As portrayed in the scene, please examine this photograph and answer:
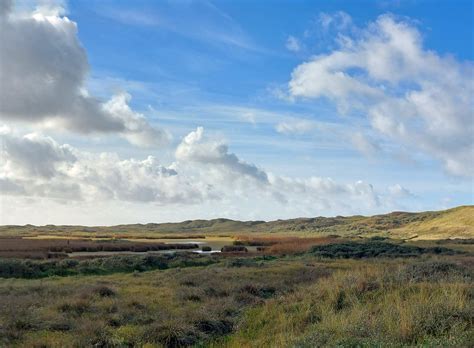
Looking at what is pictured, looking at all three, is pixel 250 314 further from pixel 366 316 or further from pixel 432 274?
pixel 432 274

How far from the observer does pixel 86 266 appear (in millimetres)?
35031

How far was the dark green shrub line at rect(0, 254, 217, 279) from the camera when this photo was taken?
3180 centimetres

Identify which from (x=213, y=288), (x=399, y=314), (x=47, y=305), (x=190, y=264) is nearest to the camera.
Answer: (x=399, y=314)

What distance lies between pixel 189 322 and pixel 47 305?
6.18 meters

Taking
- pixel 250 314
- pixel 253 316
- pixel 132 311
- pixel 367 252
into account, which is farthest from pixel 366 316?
pixel 367 252

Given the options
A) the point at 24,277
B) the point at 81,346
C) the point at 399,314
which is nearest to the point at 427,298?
the point at 399,314

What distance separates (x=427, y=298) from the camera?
12852mm

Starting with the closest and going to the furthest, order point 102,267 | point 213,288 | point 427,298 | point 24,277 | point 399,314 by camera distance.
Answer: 1. point 399,314
2. point 427,298
3. point 213,288
4. point 24,277
5. point 102,267

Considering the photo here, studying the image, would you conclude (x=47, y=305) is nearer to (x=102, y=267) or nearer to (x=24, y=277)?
(x=24, y=277)

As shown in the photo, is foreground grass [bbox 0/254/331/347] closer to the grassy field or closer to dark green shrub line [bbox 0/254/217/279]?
the grassy field

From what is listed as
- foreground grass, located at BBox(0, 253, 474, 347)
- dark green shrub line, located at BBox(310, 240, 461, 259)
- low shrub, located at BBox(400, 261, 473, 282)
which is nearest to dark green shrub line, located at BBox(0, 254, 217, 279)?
foreground grass, located at BBox(0, 253, 474, 347)

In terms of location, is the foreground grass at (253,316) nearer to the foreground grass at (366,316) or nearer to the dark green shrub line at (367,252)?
the foreground grass at (366,316)

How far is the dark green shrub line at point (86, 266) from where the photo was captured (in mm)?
31797

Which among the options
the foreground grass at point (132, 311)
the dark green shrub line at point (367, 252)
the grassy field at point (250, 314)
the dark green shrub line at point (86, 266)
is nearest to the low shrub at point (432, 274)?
the grassy field at point (250, 314)
